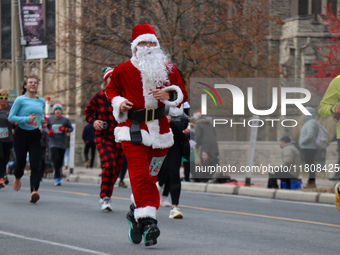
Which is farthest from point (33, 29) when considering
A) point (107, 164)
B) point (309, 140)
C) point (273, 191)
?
point (107, 164)

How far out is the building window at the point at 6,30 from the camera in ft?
132

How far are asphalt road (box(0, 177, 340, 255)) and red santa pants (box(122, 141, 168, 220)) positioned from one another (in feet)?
1.34

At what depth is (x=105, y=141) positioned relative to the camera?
1173 cm

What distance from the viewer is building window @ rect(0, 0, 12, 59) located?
4009 cm

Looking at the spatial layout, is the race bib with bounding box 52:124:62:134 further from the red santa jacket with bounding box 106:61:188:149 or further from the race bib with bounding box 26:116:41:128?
the red santa jacket with bounding box 106:61:188:149

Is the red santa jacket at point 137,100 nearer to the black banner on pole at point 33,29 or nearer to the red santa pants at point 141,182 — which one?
the red santa pants at point 141,182

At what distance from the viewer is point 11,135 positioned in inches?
611

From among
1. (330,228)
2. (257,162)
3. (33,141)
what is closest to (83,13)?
(257,162)

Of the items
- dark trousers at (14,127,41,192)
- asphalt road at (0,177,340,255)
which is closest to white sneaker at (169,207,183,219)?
asphalt road at (0,177,340,255)

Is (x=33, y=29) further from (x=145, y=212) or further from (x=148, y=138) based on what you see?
(x=145, y=212)

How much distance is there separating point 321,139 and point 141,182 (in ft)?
34.5

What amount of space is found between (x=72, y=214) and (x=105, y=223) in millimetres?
1202

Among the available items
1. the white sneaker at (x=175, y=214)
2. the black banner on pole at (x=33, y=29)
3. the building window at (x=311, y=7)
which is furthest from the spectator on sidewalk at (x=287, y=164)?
the building window at (x=311, y=7)

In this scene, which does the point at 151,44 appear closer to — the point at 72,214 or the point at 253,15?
the point at 72,214
